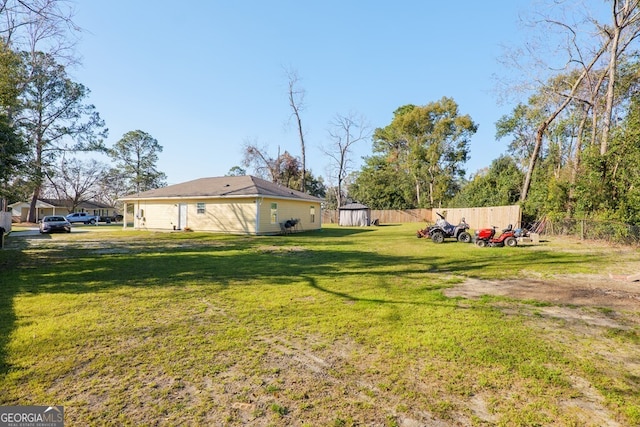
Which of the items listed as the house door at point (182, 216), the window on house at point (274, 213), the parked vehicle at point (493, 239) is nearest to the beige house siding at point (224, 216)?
the house door at point (182, 216)

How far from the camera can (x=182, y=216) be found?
20453 millimetres

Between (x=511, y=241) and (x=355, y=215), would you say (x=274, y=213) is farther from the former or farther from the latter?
(x=355, y=215)

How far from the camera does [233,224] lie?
747 inches

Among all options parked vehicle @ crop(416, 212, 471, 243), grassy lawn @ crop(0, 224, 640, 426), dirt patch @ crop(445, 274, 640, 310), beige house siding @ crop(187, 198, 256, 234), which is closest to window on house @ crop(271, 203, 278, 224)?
beige house siding @ crop(187, 198, 256, 234)

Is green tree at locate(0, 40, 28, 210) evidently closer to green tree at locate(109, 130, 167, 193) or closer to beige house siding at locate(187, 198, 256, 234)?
beige house siding at locate(187, 198, 256, 234)

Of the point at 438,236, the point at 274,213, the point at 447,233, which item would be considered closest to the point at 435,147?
the point at 274,213

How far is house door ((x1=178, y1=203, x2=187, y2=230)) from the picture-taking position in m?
20.4

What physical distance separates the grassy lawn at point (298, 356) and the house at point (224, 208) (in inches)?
477

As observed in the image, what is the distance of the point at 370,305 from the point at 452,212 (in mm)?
24285

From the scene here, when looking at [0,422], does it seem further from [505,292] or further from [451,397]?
[505,292]

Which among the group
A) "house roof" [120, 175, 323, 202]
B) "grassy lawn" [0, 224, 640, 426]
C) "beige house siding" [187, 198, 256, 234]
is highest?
"house roof" [120, 175, 323, 202]

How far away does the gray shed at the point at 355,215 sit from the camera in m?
32.3

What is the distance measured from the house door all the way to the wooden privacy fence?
1895 cm

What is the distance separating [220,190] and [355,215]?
16377 millimetres
